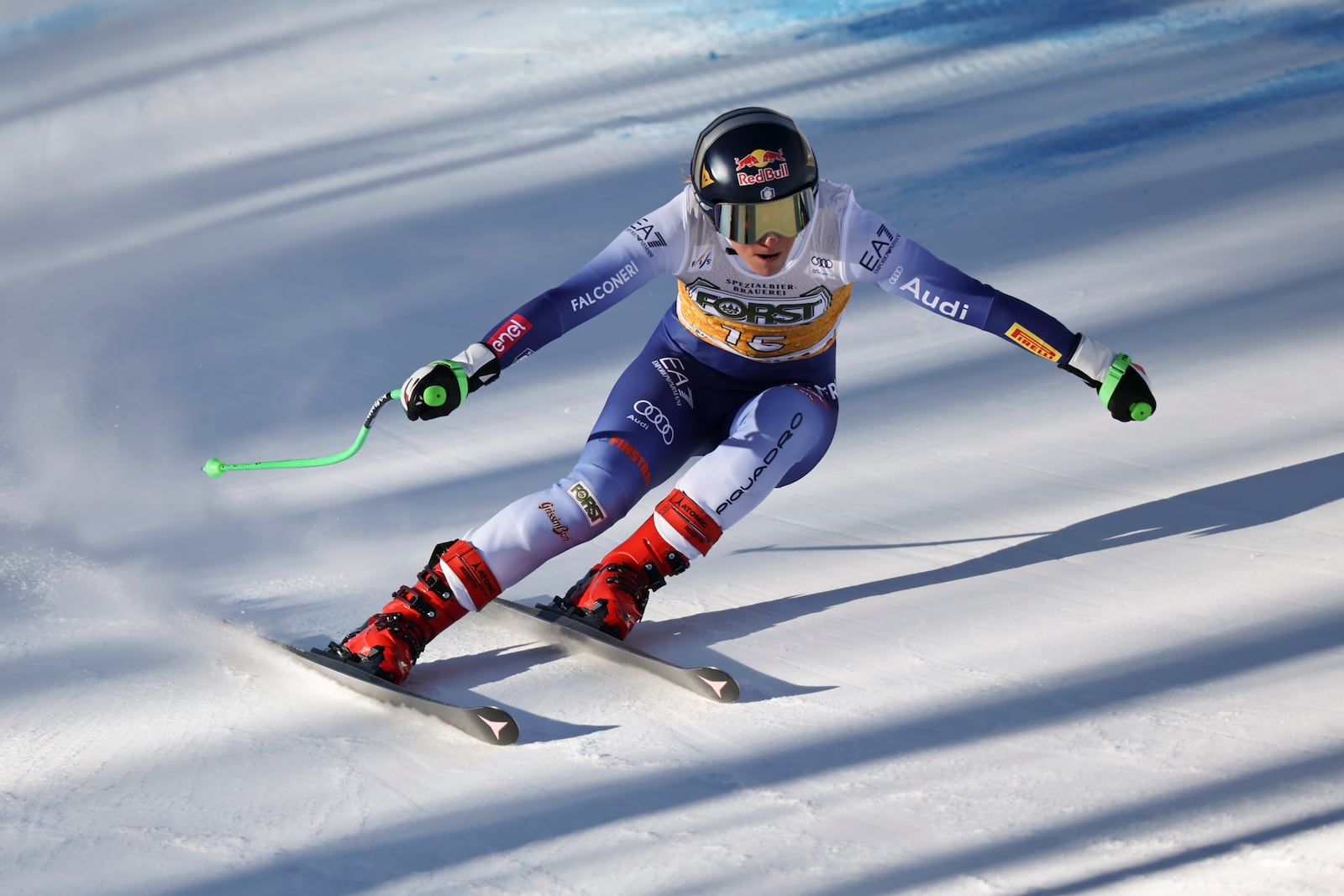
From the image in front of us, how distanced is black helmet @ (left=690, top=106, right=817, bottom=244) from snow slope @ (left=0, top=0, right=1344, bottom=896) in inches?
35.3

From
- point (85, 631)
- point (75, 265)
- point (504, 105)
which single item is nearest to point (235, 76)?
point (504, 105)

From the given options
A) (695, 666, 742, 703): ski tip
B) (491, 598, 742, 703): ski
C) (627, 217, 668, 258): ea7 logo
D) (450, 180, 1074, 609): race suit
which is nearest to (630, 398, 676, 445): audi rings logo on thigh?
(450, 180, 1074, 609): race suit

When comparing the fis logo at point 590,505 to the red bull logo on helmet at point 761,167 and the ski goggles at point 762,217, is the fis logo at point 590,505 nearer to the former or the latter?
the ski goggles at point 762,217

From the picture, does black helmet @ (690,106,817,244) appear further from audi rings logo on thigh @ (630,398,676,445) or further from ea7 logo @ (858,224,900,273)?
audi rings logo on thigh @ (630,398,676,445)

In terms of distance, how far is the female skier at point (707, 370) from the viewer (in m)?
3.17

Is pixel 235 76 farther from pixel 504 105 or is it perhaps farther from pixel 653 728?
pixel 653 728

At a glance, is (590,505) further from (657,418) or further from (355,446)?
(355,446)

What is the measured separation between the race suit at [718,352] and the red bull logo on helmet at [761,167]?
0.68 ft

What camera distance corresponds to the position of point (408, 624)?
3125 mm

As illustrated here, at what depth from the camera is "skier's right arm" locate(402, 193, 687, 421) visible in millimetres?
3143

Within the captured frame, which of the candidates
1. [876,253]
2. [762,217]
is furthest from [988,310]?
[762,217]

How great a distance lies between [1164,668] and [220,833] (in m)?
1.88

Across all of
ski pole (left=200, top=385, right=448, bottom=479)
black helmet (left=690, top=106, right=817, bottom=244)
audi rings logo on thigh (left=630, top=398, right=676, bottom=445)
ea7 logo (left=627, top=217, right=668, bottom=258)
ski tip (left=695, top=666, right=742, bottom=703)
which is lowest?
ski tip (left=695, top=666, right=742, bottom=703)

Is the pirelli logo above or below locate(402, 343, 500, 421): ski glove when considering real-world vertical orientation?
above
